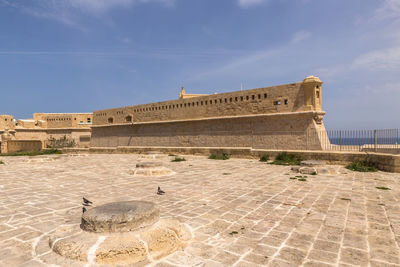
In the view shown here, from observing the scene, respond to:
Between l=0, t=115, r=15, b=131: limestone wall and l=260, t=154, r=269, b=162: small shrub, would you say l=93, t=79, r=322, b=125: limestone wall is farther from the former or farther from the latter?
l=0, t=115, r=15, b=131: limestone wall

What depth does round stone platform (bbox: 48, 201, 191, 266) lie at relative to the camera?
2.44m

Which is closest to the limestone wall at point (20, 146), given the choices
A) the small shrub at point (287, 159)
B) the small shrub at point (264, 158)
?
the small shrub at point (264, 158)

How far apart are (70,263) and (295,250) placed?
8.09ft

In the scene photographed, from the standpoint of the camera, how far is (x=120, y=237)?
2.64 m

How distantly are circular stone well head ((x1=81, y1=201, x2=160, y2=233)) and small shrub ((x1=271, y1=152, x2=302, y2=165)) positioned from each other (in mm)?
8760

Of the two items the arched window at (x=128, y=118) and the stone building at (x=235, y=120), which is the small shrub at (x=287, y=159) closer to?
the stone building at (x=235, y=120)

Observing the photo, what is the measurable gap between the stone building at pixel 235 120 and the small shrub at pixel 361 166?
2511 mm

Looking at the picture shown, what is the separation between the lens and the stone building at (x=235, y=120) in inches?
485

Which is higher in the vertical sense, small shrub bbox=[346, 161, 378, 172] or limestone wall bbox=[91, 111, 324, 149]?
limestone wall bbox=[91, 111, 324, 149]

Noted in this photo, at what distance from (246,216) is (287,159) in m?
7.99

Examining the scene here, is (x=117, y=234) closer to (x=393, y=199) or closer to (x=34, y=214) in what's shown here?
(x=34, y=214)

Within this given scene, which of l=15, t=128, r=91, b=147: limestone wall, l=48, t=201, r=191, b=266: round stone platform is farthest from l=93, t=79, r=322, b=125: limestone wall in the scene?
l=48, t=201, r=191, b=266: round stone platform

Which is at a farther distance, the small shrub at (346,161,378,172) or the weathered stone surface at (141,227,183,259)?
the small shrub at (346,161,378,172)

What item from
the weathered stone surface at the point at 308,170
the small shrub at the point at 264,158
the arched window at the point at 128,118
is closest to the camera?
the weathered stone surface at the point at 308,170
